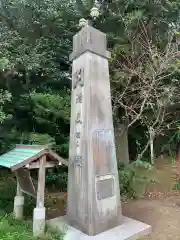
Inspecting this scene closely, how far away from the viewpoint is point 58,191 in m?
7.80

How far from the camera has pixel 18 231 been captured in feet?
13.7

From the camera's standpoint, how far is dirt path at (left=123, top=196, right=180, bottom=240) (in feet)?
15.0

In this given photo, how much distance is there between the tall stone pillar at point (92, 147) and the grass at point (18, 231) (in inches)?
20.3

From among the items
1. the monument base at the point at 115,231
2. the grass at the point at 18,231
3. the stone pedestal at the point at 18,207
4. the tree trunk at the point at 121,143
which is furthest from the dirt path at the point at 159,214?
the stone pedestal at the point at 18,207

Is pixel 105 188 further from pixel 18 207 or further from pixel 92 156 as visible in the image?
pixel 18 207

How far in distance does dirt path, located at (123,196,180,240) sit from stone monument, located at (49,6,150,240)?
0.41m

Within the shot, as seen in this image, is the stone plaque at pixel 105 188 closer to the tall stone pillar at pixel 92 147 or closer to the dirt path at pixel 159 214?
the tall stone pillar at pixel 92 147

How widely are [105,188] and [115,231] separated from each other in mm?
753

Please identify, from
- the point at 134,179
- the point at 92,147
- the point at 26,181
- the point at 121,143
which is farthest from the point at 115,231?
the point at 121,143

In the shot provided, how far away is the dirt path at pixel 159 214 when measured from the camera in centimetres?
457

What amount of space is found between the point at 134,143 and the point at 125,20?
5.02m

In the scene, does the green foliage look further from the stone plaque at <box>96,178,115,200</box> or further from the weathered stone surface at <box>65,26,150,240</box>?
the stone plaque at <box>96,178,115,200</box>

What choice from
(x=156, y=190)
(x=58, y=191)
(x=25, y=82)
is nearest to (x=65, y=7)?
(x=25, y=82)

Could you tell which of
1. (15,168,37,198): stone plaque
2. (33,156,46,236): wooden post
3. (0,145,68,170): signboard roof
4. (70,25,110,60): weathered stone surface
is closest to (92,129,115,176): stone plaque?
(0,145,68,170): signboard roof
